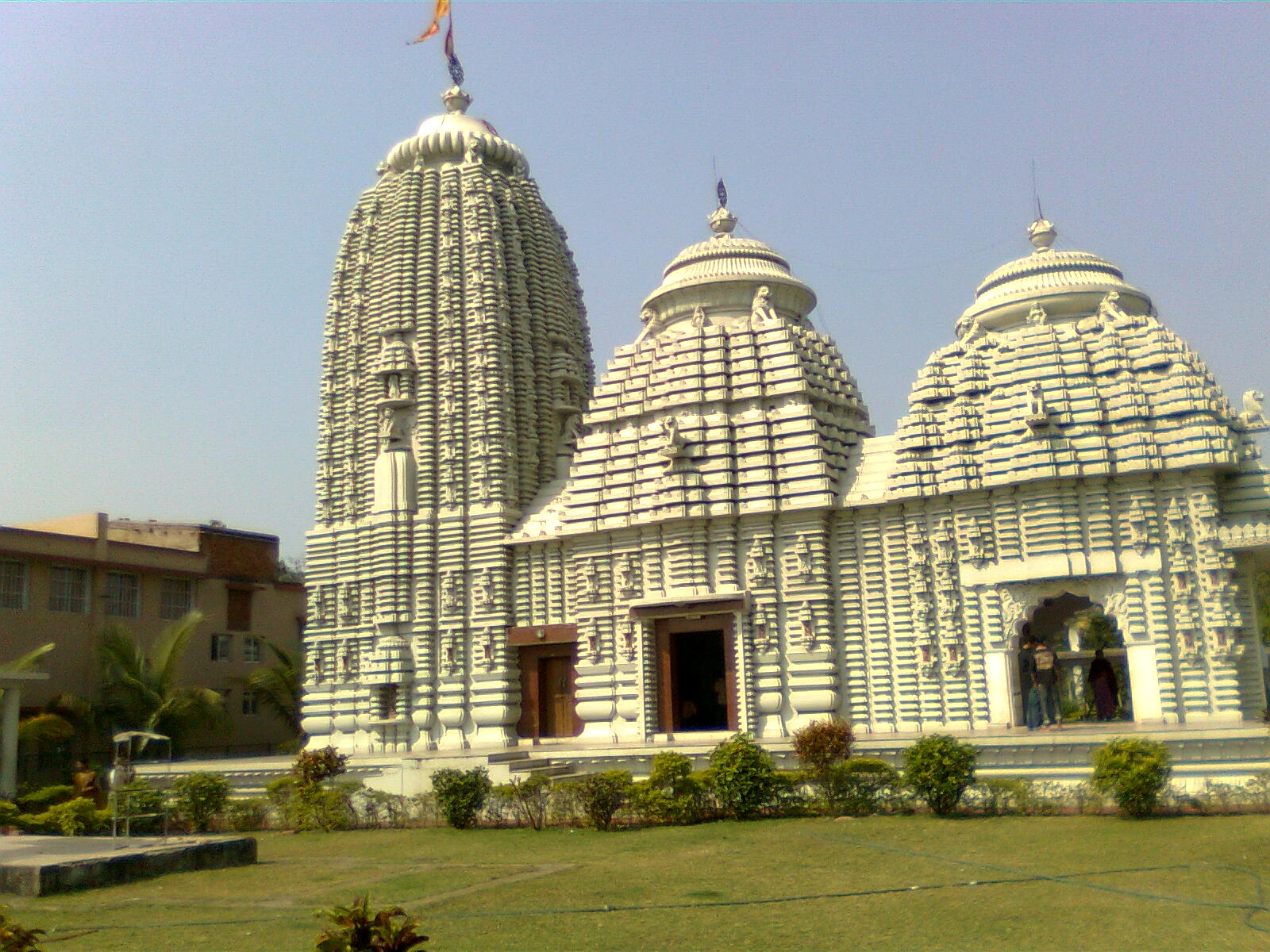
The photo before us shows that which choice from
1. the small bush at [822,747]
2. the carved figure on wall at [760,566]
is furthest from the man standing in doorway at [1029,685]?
the small bush at [822,747]

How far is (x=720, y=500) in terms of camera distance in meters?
27.9

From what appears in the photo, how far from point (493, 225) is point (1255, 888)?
26756 millimetres

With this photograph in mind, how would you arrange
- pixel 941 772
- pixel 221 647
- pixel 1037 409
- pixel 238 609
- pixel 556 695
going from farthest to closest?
pixel 238 609, pixel 221 647, pixel 556 695, pixel 1037 409, pixel 941 772

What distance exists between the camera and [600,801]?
1919cm

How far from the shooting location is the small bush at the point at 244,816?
2208 centimetres

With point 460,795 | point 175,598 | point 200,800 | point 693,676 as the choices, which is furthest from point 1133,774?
point 175,598

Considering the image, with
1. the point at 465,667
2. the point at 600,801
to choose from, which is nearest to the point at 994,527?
the point at 600,801

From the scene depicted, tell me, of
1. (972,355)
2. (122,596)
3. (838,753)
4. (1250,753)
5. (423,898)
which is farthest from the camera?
(122,596)

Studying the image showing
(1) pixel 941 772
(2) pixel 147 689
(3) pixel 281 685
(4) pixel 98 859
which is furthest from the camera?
(3) pixel 281 685

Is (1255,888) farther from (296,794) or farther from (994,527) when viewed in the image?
(296,794)

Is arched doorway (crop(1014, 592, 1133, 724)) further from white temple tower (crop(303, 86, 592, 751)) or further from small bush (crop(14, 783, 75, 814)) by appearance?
small bush (crop(14, 783, 75, 814))

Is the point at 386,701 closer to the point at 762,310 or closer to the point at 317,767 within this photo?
the point at 317,767

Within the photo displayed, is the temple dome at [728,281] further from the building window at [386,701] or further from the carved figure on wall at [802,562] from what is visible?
the building window at [386,701]

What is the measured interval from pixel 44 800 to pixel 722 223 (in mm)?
22042
